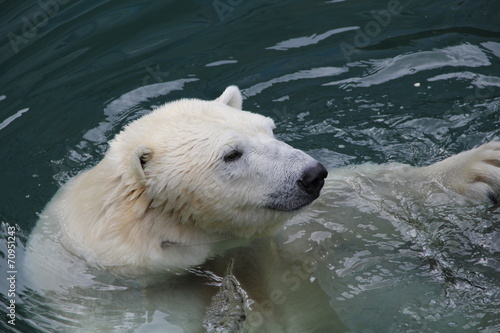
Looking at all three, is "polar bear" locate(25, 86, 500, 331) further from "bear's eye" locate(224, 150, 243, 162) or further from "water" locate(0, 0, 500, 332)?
"water" locate(0, 0, 500, 332)

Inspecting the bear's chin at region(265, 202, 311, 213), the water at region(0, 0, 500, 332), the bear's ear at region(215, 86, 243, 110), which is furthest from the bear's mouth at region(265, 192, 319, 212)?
the bear's ear at region(215, 86, 243, 110)

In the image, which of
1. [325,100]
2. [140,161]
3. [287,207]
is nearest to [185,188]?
[140,161]

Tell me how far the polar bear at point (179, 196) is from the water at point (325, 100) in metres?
0.36

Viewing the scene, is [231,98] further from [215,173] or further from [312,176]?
[312,176]

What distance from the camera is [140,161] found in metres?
4.36

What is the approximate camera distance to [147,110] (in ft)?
22.7

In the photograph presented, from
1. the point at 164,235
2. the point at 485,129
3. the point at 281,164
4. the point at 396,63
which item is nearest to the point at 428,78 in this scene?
the point at 396,63

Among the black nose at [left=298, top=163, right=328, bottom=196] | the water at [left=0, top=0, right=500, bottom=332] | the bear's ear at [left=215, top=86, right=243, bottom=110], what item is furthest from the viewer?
the bear's ear at [left=215, top=86, right=243, bottom=110]

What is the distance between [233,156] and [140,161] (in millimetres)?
603

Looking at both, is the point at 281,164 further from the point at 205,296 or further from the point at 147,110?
the point at 147,110

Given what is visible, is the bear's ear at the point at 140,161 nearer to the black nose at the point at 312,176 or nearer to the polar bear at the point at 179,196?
the polar bear at the point at 179,196

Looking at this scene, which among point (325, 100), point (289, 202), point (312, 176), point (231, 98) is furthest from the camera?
point (325, 100)

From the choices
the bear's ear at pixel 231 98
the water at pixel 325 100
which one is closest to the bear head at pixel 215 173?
the bear's ear at pixel 231 98

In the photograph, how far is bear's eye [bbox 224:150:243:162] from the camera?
14.3ft
